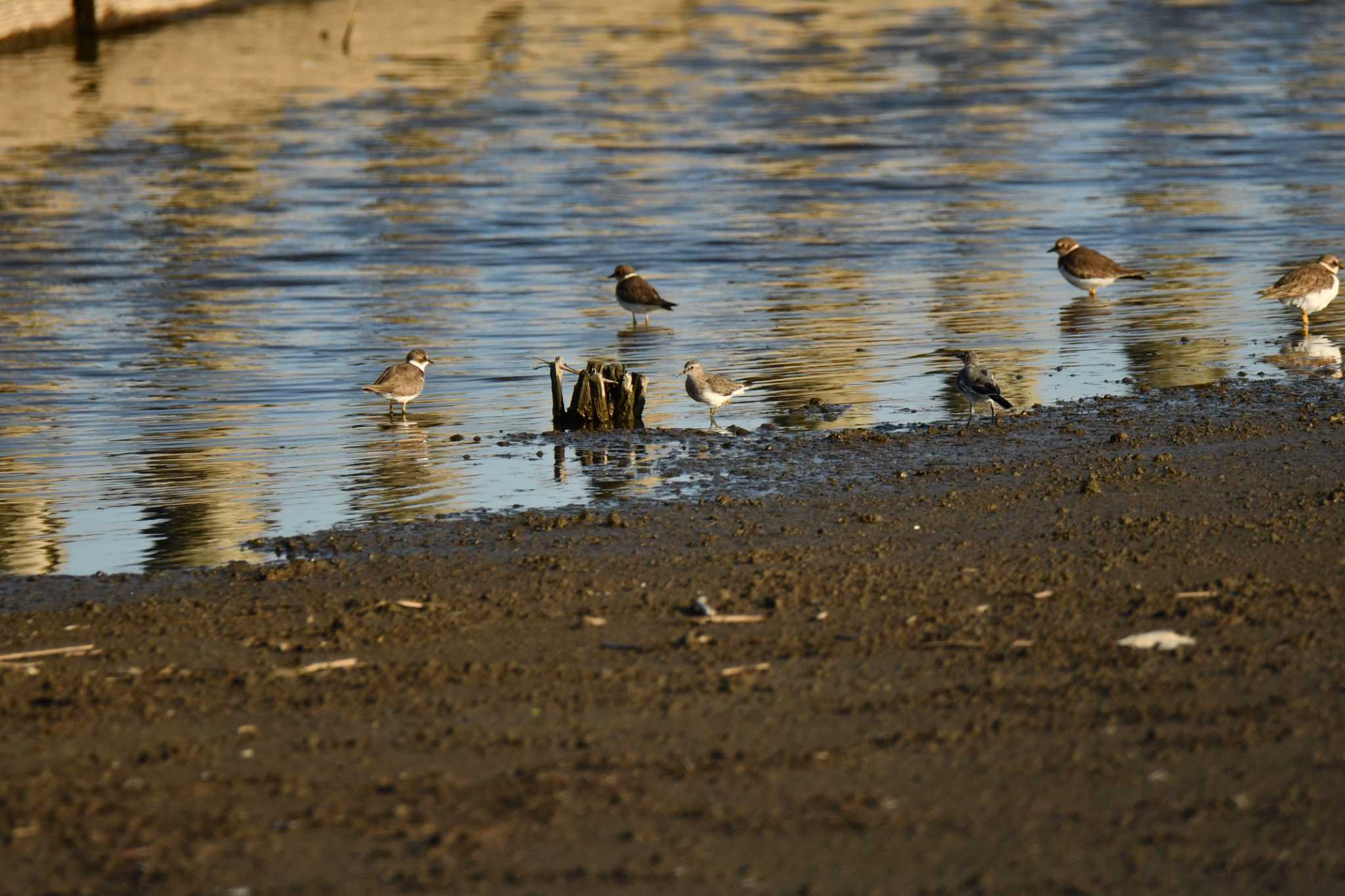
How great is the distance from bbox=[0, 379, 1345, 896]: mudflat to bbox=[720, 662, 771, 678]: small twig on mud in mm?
42

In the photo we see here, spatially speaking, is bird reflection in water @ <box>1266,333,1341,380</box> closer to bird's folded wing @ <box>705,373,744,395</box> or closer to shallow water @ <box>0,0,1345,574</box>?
shallow water @ <box>0,0,1345,574</box>

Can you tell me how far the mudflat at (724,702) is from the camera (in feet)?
18.0

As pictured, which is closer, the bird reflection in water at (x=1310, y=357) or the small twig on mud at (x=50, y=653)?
the small twig on mud at (x=50, y=653)

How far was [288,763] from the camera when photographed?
20.6ft

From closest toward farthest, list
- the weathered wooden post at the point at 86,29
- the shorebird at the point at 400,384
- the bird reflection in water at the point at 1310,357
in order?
1. the shorebird at the point at 400,384
2. the bird reflection in water at the point at 1310,357
3. the weathered wooden post at the point at 86,29

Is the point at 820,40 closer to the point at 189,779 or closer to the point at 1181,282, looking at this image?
the point at 1181,282

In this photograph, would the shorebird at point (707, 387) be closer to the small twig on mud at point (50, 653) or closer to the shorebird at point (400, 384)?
the shorebird at point (400, 384)

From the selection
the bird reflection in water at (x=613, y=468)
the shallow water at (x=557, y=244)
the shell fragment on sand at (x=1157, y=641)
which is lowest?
the shallow water at (x=557, y=244)

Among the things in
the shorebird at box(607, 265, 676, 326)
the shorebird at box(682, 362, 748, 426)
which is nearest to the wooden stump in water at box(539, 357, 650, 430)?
the shorebird at box(682, 362, 748, 426)

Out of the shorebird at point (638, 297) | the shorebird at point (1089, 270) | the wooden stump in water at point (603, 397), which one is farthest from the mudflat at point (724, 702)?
the shorebird at point (1089, 270)

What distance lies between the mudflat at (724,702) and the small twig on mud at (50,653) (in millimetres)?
86

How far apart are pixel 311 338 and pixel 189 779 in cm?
1107

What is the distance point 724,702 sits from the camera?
674 centimetres

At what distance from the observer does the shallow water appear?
40.3 ft
